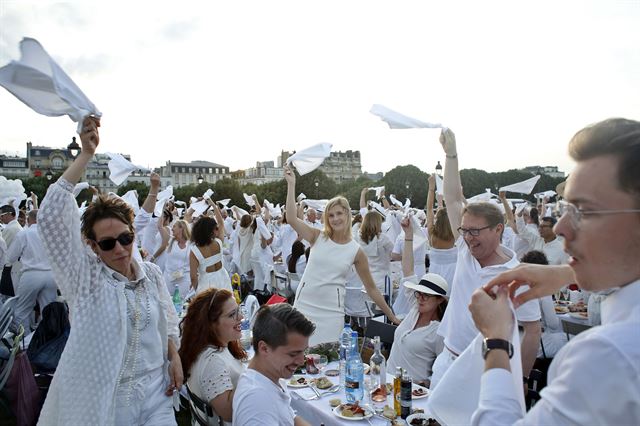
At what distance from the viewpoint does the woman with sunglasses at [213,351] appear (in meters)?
2.88

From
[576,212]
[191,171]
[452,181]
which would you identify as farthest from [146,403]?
[191,171]

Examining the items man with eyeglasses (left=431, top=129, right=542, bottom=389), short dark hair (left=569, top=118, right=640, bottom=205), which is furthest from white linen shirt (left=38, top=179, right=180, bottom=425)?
short dark hair (left=569, top=118, right=640, bottom=205)

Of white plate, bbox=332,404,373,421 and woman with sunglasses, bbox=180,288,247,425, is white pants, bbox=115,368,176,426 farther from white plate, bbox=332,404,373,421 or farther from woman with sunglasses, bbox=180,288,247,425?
white plate, bbox=332,404,373,421

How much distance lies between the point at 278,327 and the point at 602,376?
192cm

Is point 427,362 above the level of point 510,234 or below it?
below

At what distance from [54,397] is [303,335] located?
4.58 feet

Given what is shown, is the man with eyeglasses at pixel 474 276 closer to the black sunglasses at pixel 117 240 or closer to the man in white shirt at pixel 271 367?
the man in white shirt at pixel 271 367

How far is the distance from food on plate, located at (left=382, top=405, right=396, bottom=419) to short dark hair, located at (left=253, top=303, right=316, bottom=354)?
0.94 meters

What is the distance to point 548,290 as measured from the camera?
1596 mm

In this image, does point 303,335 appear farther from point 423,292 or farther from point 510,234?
point 510,234

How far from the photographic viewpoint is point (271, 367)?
103 inches

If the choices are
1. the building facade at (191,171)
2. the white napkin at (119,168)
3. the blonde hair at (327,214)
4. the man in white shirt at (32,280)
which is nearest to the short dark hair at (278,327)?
the blonde hair at (327,214)

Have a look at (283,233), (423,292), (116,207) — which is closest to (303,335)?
(116,207)

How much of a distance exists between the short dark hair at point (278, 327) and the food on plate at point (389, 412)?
3.09 feet
